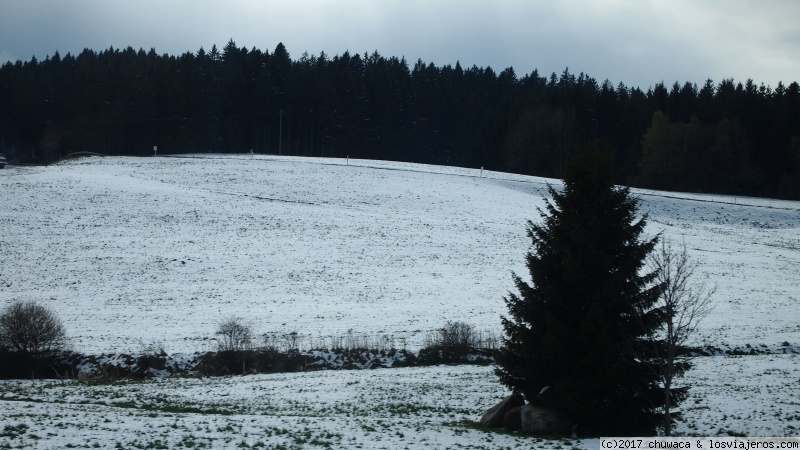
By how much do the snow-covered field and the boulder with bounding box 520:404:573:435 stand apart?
1.28 m

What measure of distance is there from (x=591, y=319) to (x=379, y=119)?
100500 millimetres

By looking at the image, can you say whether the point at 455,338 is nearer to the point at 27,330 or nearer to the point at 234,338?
the point at 234,338

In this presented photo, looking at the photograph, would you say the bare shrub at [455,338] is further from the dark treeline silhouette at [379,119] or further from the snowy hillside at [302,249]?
the dark treeline silhouette at [379,119]

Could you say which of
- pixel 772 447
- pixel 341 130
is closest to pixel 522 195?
pixel 341 130

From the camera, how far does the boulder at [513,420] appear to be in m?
18.1

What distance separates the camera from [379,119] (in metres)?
115

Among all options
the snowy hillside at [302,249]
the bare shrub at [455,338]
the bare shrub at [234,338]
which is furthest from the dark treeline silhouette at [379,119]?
the bare shrub at [234,338]

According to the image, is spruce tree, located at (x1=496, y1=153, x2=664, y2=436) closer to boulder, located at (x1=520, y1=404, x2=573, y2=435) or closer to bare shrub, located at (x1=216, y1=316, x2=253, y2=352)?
boulder, located at (x1=520, y1=404, x2=573, y2=435)

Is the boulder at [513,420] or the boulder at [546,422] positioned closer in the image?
the boulder at [546,422]

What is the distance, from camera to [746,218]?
6481 centimetres

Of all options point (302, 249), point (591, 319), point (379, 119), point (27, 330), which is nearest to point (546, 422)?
point (591, 319)

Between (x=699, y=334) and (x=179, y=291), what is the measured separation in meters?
26.2

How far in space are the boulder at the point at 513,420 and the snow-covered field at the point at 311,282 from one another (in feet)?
3.62

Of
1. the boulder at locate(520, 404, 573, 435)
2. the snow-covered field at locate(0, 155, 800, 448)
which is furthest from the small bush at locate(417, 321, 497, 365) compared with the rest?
the boulder at locate(520, 404, 573, 435)
